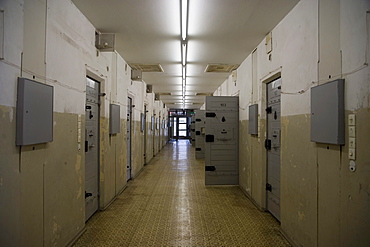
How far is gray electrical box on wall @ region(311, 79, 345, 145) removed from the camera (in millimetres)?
1881

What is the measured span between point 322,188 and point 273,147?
1.55 metres

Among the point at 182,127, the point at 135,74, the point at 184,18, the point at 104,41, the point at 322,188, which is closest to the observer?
the point at 322,188

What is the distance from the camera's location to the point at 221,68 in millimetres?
6055

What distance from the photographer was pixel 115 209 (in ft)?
12.9

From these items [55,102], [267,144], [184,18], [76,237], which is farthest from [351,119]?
[76,237]

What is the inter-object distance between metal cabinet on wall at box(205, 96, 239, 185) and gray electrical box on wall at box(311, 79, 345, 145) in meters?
3.36

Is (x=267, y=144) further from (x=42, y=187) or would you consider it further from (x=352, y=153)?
(x=42, y=187)

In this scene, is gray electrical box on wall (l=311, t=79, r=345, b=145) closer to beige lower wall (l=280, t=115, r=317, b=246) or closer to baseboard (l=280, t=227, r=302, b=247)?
beige lower wall (l=280, t=115, r=317, b=246)

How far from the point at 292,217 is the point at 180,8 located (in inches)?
113

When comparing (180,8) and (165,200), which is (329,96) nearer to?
(180,8)

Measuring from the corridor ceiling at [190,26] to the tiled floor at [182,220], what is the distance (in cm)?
284

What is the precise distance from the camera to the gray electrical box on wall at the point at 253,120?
4230 millimetres

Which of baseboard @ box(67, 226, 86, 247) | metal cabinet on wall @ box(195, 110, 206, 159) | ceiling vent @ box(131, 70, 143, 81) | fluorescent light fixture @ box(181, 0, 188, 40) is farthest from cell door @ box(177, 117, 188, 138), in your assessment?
baseboard @ box(67, 226, 86, 247)

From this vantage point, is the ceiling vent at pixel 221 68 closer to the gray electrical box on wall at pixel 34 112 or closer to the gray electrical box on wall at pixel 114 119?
the gray electrical box on wall at pixel 114 119
